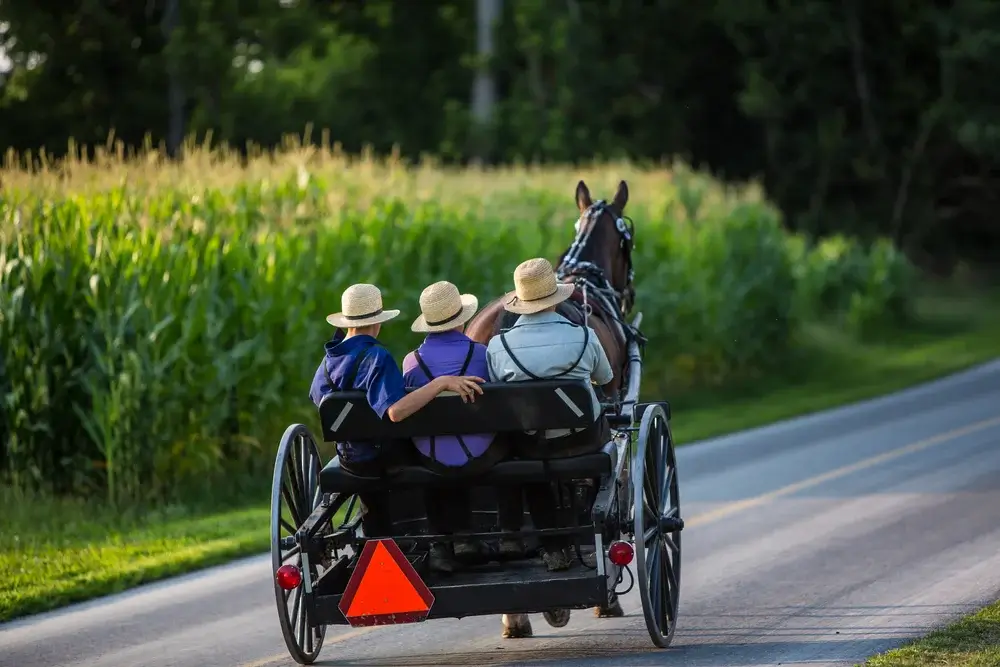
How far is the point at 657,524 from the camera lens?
8.82 meters

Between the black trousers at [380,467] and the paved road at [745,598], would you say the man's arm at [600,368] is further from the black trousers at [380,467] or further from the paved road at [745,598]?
the paved road at [745,598]

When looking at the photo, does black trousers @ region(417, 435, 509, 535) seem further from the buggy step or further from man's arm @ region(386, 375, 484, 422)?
the buggy step

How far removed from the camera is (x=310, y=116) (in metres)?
43.0

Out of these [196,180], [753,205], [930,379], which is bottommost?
[930,379]

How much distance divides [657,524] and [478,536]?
1.03 meters

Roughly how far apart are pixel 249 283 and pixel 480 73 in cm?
2894

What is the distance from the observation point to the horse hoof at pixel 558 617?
9.26 meters

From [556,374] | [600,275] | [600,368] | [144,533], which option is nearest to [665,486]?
[600,368]

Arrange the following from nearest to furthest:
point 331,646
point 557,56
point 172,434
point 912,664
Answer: point 912,664
point 331,646
point 172,434
point 557,56

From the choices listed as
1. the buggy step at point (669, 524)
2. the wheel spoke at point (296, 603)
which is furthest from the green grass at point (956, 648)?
the wheel spoke at point (296, 603)

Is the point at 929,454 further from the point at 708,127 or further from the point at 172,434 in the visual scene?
the point at 708,127

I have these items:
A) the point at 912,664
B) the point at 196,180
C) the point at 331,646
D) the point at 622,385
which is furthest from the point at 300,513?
the point at 196,180

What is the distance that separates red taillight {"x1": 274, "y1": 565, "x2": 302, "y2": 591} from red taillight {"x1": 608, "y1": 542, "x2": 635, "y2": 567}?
1423 mm

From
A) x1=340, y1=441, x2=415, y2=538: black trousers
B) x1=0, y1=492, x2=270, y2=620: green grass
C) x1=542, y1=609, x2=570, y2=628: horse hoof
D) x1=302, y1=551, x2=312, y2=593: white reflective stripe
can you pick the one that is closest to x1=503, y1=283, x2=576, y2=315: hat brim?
x1=340, y1=441, x2=415, y2=538: black trousers
